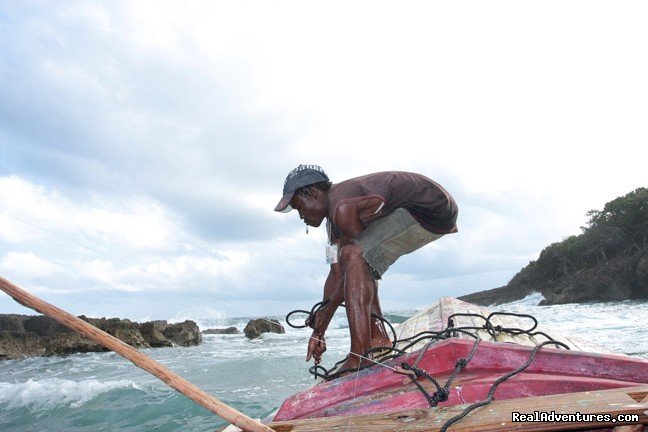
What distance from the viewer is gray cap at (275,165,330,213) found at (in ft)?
10.3

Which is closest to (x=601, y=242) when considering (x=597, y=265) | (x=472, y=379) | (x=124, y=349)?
(x=597, y=265)

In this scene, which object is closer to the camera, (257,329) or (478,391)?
(478,391)

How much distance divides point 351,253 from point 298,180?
624mm

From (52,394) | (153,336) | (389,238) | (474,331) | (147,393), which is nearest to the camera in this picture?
(389,238)

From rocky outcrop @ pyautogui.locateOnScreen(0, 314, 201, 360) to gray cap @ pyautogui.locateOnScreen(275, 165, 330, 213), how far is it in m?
13.0

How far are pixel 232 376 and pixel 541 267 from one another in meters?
40.3

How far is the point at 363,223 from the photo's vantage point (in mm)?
3146

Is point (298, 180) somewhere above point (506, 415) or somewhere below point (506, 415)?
above

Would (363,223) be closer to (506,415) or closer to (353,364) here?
(353,364)

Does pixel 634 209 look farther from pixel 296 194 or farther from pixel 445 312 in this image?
pixel 296 194

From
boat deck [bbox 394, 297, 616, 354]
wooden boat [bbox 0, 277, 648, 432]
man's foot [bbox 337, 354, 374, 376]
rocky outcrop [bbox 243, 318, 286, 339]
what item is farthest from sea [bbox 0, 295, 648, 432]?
rocky outcrop [bbox 243, 318, 286, 339]

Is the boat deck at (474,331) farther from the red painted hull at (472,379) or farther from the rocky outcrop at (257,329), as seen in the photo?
the rocky outcrop at (257,329)

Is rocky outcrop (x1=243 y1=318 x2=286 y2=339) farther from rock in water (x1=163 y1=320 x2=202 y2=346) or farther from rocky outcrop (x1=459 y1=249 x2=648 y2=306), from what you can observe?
rocky outcrop (x1=459 y1=249 x2=648 y2=306)

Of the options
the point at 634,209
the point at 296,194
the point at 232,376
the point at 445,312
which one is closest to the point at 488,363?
the point at 296,194
